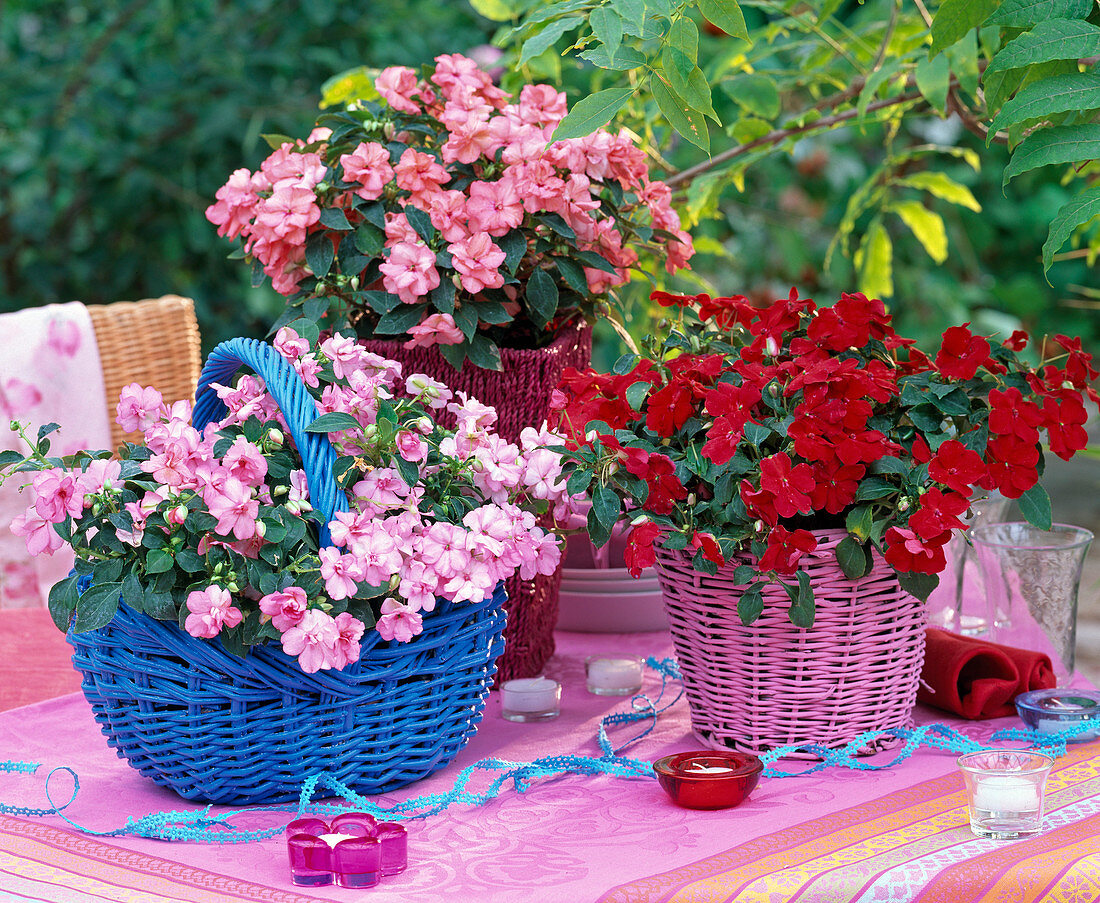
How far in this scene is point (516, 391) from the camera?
1093 mm

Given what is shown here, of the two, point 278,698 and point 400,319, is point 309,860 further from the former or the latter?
point 400,319

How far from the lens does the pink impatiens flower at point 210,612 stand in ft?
2.49

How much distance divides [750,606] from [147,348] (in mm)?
1130

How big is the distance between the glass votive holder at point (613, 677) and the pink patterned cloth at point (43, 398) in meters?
0.89

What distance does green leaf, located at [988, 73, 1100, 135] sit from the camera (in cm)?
80

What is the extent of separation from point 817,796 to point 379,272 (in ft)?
1.95

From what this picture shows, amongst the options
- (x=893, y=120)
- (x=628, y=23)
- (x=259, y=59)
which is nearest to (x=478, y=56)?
(x=259, y=59)

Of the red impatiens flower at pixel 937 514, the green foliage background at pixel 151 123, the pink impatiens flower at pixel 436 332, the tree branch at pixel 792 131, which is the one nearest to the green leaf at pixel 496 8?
the tree branch at pixel 792 131

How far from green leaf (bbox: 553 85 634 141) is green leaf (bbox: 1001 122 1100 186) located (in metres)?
0.27

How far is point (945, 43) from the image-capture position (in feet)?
3.01

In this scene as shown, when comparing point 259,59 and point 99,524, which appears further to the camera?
point 259,59

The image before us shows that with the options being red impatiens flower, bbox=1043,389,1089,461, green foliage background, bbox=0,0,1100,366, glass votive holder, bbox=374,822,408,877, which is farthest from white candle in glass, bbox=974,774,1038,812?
green foliage background, bbox=0,0,1100,366

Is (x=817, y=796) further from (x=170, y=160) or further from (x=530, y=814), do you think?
(x=170, y=160)

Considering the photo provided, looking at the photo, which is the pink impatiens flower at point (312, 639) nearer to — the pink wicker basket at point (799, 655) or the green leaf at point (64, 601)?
the green leaf at point (64, 601)
